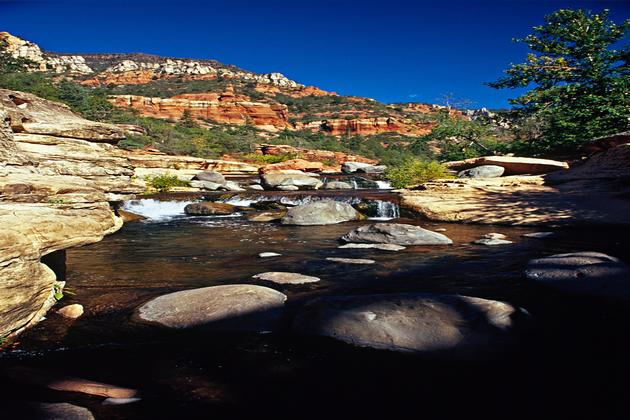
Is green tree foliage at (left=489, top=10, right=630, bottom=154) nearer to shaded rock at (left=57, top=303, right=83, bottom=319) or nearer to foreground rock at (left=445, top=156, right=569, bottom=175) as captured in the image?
foreground rock at (left=445, top=156, right=569, bottom=175)

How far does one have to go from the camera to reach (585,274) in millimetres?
3918

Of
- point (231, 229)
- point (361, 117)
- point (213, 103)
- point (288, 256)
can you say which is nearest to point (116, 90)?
point (213, 103)

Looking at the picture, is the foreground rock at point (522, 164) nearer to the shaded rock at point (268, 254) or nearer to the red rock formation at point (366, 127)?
the shaded rock at point (268, 254)

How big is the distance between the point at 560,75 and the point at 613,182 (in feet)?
31.4

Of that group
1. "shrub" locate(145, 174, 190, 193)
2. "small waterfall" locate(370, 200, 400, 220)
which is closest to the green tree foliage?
"small waterfall" locate(370, 200, 400, 220)

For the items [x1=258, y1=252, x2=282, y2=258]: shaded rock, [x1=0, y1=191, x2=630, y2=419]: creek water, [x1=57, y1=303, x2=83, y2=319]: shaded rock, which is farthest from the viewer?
[x1=258, y1=252, x2=282, y2=258]: shaded rock

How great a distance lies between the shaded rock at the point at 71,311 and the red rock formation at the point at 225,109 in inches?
2407

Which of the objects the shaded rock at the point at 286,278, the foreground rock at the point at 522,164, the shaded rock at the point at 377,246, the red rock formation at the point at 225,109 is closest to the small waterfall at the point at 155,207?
the shaded rock at the point at 377,246

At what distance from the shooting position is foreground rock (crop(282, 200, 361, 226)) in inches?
404

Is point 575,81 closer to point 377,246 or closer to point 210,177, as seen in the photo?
point 377,246

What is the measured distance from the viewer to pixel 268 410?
77.8 inches

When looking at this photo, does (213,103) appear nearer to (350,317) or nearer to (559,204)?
(559,204)

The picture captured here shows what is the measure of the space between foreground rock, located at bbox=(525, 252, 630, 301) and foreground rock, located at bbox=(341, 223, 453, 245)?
2200mm

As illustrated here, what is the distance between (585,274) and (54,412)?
467cm
